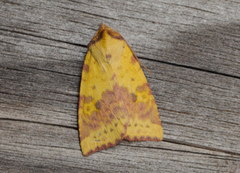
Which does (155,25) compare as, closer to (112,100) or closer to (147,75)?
(147,75)

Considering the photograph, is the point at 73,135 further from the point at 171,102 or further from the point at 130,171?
the point at 171,102

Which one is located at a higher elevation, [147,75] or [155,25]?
[155,25]

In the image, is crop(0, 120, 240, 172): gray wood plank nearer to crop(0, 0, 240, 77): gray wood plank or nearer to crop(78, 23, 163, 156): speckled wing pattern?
crop(78, 23, 163, 156): speckled wing pattern

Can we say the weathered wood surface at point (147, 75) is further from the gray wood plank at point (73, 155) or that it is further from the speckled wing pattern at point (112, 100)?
the speckled wing pattern at point (112, 100)

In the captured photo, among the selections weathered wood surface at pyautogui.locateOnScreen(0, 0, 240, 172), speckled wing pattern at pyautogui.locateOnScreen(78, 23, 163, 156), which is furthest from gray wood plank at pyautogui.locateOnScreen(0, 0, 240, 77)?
speckled wing pattern at pyautogui.locateOnScreen(78, 23, 163, 156)

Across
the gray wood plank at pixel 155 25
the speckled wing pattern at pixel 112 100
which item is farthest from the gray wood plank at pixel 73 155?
the gray wood plank at pixel 155 25

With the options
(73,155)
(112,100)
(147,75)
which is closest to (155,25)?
(147,75)
